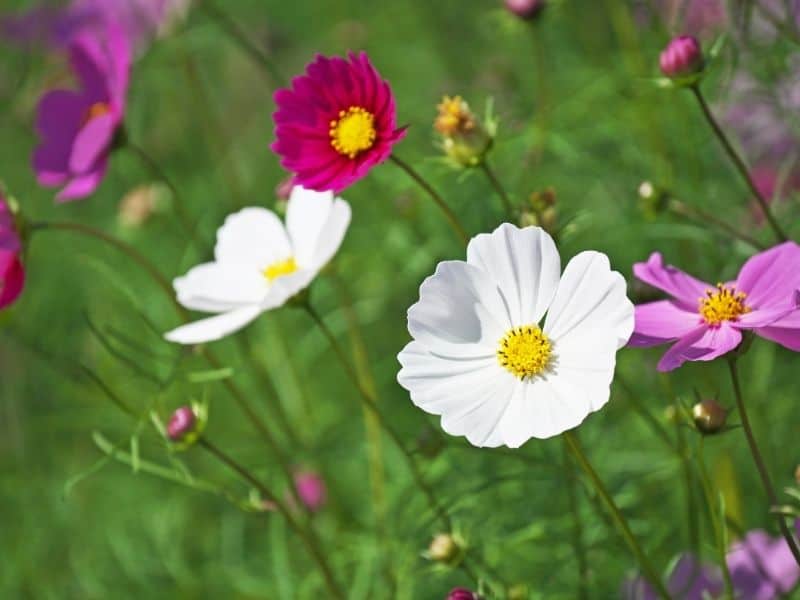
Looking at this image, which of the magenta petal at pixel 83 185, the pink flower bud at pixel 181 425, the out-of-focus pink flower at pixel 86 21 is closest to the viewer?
the pink flower bud at pixel 181 425

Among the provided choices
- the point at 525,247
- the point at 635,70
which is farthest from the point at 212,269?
the point at 635,70

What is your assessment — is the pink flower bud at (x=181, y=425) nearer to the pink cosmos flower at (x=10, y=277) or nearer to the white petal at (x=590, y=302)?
the pink cosmos flower at (x=10, y=277)

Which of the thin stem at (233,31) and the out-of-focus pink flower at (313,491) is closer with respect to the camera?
the thin stem at (233,31)

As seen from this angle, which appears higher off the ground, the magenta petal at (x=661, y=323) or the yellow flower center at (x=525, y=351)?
the yellow flower center at (x=525, y=351)

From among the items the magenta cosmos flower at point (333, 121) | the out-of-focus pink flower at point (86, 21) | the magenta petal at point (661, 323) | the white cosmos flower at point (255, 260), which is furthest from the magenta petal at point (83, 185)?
the out-of-focus pink flower at point (86, 21)

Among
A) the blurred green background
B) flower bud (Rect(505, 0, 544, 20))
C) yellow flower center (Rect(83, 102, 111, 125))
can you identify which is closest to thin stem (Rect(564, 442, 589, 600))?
the blurred green background

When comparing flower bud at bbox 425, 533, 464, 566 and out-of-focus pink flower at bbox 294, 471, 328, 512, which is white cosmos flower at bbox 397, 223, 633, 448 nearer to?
flower bud at bbox 425, 533, 464, 566

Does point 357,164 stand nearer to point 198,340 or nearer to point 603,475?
point 198,340

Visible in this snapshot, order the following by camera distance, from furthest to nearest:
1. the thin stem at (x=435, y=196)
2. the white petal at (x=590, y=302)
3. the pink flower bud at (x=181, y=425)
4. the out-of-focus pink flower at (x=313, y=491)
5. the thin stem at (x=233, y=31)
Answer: the out-of-focus pink flower at (x=313, y=491)
the thin stem at (x=233, y=31)
the pink flower bud at (x=181, y=425)
the thin stem at (x=435, y=196)
the white petal at (x=590, y=302)
